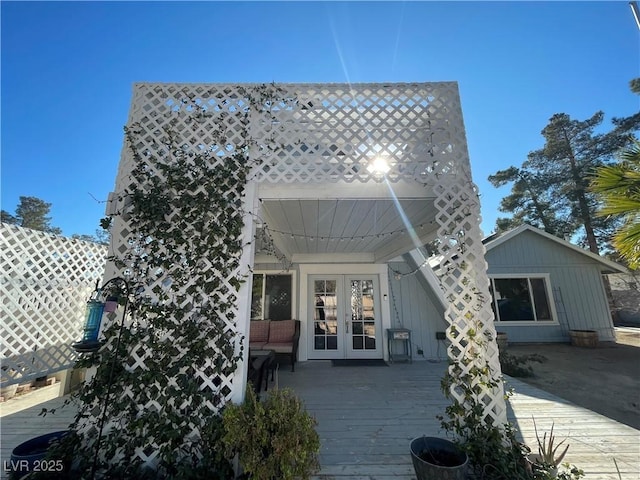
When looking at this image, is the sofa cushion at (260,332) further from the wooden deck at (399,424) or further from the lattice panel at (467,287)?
the lattice panel at (467,287)

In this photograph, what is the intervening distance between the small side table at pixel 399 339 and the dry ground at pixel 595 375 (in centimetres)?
Answer: 220

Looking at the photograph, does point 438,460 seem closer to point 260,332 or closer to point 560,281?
point 260,332

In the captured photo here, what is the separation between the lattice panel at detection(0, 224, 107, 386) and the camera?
3244 mm

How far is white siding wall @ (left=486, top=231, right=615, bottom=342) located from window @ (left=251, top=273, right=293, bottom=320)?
270 inches

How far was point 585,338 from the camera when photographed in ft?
24.9

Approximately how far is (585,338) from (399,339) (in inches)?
242

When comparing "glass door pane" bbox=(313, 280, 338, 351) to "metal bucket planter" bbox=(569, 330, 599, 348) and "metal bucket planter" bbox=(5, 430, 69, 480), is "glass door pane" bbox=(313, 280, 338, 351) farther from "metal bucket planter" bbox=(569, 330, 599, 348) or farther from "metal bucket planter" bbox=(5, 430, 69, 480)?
"metal bucket planter" bbox=(569, 330, 599, 348)

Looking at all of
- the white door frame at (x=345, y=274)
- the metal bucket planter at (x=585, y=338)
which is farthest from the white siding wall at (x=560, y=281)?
the white door frame at (x=345, y=274)

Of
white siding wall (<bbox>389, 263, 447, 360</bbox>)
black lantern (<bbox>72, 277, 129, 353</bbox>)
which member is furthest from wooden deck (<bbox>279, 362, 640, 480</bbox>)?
black lantern (<bbox>72, 277, 129, 353</bbox>)

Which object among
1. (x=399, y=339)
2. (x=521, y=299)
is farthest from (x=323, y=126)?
(x=521, y=299)

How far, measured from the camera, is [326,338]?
20.6 feet

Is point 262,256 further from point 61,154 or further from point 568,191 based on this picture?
point 568,191

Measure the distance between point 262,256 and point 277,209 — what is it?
125 inches

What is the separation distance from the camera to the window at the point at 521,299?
27.6 feet
